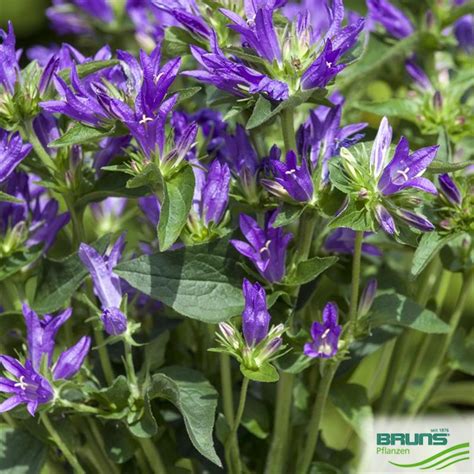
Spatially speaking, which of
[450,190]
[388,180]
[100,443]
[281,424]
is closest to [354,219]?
[388,180]

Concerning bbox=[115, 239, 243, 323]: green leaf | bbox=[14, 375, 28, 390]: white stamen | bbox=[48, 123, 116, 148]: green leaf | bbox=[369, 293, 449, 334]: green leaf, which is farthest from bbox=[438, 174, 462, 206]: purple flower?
bbox=[14, 375, 28, 390]: white stamen

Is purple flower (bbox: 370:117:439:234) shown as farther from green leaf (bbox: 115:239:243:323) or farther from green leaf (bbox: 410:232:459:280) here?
green leaf (bbox: 115:239:243:323)

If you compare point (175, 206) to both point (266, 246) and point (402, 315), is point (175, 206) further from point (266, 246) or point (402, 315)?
point (402, 315)

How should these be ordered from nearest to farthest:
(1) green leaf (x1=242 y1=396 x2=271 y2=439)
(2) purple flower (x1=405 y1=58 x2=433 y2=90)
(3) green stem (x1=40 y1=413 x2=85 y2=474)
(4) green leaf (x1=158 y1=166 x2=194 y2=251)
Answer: (4) green leaf (x1=158 y1=166 x2=194 y2=251) → (3) green stem (x1=40 y1=413 x2=85 y2=474) → (1) green leaf (x1=242 y1=396 x2=271 y2=439) → (2) purple flower (x1=405 y1=58 x2=433 y2=90)

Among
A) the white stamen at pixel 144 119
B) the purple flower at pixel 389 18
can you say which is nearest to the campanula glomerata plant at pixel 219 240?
the white stamen at pixel 144 119

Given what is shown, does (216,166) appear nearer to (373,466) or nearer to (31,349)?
(31,349)

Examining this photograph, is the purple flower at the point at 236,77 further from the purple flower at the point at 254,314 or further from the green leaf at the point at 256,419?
the green leaf at the point at 256,419
